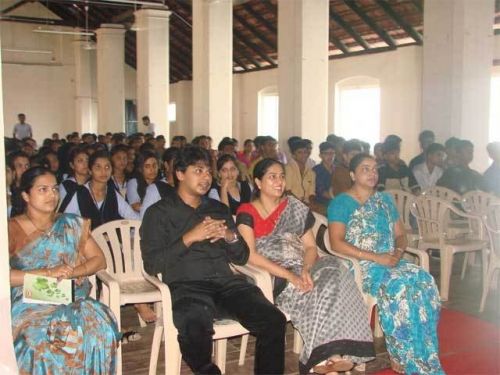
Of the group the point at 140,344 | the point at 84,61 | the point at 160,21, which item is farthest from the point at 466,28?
the point at 84,61

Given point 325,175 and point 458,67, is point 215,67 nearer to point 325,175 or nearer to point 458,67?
point 458,67

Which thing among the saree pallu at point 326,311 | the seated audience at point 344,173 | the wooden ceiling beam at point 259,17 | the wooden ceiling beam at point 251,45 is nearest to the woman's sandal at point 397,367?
the saree pallu at point 326,311

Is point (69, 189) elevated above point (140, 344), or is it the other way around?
point (69, 189)

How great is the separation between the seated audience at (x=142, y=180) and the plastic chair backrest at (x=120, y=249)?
1045mm

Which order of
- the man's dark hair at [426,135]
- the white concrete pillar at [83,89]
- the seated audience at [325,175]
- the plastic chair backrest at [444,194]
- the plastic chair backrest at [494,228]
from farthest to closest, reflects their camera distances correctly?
the white concrete pillar at [83,89] < the man's dark hair at [426,135] < the seated audience at [325,175] < the plastic chair backrest at [444,194] < the plastic chair backrest at [494,228]

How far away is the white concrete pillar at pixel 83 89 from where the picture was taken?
1741 centimetres

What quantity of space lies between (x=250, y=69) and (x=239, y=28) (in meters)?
2.27

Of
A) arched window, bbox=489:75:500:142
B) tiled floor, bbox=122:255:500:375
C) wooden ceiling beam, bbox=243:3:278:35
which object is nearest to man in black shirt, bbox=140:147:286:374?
tiled floor, bbox=122:255:500:375

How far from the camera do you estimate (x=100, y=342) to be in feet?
8.47

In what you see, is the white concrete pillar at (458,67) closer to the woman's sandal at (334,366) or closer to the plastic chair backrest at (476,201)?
the plastic chair backrest at (476,201)

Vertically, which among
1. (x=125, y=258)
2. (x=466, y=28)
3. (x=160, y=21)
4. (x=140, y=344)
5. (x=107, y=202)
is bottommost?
(x=140, y=344)

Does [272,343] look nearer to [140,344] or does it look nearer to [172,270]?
[172,270]

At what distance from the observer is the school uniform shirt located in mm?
5645

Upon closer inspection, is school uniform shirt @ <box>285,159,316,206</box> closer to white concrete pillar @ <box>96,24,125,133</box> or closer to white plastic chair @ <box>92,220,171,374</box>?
white plastic chair @ <box>92,220,171,374</box>
